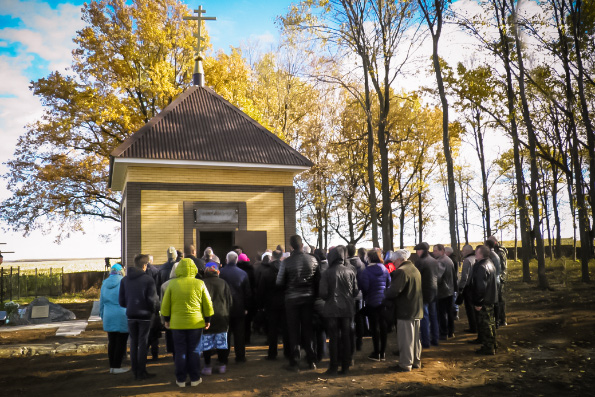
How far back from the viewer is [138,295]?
7.66 metres

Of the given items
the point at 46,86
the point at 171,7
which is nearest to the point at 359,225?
the point at 171,7

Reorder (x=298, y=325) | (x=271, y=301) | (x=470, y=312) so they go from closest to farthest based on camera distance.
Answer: (x=298, y=325), (x=271, y=301), (x=470, y=312)

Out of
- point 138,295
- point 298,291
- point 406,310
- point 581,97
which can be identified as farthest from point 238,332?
point 581,97

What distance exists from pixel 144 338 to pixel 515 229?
137 ft

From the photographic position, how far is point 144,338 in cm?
779

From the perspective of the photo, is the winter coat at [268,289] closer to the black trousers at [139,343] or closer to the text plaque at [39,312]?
the black trousers at [139,343]

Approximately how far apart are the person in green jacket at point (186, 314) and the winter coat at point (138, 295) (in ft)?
2.21

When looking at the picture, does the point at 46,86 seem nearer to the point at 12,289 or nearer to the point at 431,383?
the point at 12,289

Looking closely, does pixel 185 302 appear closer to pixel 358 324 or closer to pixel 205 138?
pixel 358 324

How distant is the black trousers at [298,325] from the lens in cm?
802

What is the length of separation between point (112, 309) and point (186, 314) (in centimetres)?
188

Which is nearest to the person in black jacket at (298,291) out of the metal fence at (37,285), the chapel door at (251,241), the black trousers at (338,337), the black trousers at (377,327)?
the black trousers at (338,337)

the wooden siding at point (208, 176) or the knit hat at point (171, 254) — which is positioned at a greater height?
the wooden siding at point (208, 176)

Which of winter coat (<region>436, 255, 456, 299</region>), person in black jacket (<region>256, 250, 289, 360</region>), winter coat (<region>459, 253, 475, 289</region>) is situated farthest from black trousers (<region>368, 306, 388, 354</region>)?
winter coat (<region>459, 253, 475, 289</region>)
